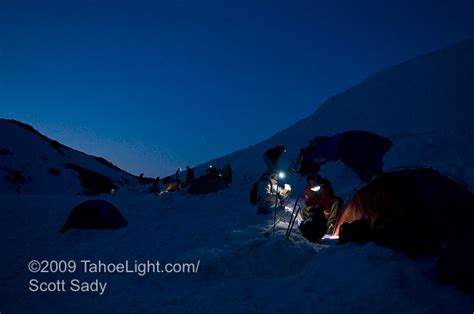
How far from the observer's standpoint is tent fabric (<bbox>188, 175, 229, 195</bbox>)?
2058 centimetres

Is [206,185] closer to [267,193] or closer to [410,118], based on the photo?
[267,193]

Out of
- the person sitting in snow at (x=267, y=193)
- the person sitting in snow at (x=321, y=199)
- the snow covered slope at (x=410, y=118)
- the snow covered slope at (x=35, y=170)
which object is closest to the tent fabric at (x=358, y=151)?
the person sitting in snow at (x=321, y=199)

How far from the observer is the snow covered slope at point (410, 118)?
17359mm

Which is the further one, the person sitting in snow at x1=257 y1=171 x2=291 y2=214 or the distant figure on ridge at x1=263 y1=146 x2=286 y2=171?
the distant figure on ridge at x1=263 y1=146 x2=286 y2=171

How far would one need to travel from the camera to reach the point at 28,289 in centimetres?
726

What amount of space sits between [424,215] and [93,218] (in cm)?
1081

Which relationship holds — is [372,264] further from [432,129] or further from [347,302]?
[432,129]

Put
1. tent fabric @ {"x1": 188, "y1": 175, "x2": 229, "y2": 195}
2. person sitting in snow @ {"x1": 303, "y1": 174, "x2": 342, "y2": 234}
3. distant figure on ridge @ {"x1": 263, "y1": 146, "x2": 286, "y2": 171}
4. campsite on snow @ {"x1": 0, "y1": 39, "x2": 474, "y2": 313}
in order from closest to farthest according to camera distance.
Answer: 1. campsite on snow @ {"x1": 0, "y1": 39, "x2": 474, "y2": 313}
2. person sitting in snow @ {"x1": 303, "y1": 174, "x2": 342, "y2": 234}
3. distant figure on ridge @ {"x1": 263, "y1": 146, "x2": 286, "y2": 171}
4. tent fabric @ {"x1": 188, "y1": 175, "x2": 229, "y2": 195}

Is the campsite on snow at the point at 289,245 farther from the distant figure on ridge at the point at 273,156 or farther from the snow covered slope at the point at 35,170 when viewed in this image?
the snow covered slope at the point at 35,170

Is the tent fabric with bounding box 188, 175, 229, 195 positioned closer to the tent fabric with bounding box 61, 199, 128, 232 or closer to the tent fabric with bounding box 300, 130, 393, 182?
the tent fabric with bounding box 61, 199, 128, 232

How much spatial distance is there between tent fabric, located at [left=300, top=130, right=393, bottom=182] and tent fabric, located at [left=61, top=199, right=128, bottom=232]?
314 inches

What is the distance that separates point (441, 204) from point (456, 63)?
26645 mm

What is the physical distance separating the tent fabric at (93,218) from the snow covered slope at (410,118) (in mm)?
9998

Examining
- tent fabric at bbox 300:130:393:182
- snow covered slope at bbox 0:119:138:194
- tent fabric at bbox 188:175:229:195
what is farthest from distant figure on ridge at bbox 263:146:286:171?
snow covered slope at bbox 0:119:138:194
